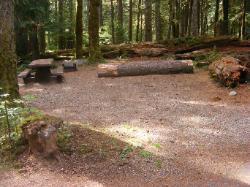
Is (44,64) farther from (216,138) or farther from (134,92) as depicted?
(216,138)

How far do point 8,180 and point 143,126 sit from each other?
10.8 ft

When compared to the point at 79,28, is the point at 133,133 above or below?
below

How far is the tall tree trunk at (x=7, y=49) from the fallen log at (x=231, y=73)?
6.33 m

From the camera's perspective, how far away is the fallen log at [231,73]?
1173cm

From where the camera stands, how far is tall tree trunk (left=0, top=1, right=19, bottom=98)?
8266 millimetres

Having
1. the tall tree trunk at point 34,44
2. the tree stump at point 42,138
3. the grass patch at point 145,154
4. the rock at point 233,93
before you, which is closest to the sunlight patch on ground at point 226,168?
the grass patch at point 145,154

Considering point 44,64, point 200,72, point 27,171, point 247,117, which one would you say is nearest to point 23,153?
point 27,171

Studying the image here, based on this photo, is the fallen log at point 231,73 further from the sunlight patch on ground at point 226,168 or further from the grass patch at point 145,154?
the grass patch at point 145,154

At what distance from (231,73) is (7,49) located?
6608 mm

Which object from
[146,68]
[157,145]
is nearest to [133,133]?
[157,145]

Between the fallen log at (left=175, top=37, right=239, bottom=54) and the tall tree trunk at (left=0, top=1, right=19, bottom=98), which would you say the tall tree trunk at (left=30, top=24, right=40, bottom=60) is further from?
the tall tree trunk at (left=0, top=1, right=19, bottom=98)

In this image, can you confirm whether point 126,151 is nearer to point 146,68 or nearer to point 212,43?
point 146,68

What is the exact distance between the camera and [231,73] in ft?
38.7

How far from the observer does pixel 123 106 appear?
10.1m
